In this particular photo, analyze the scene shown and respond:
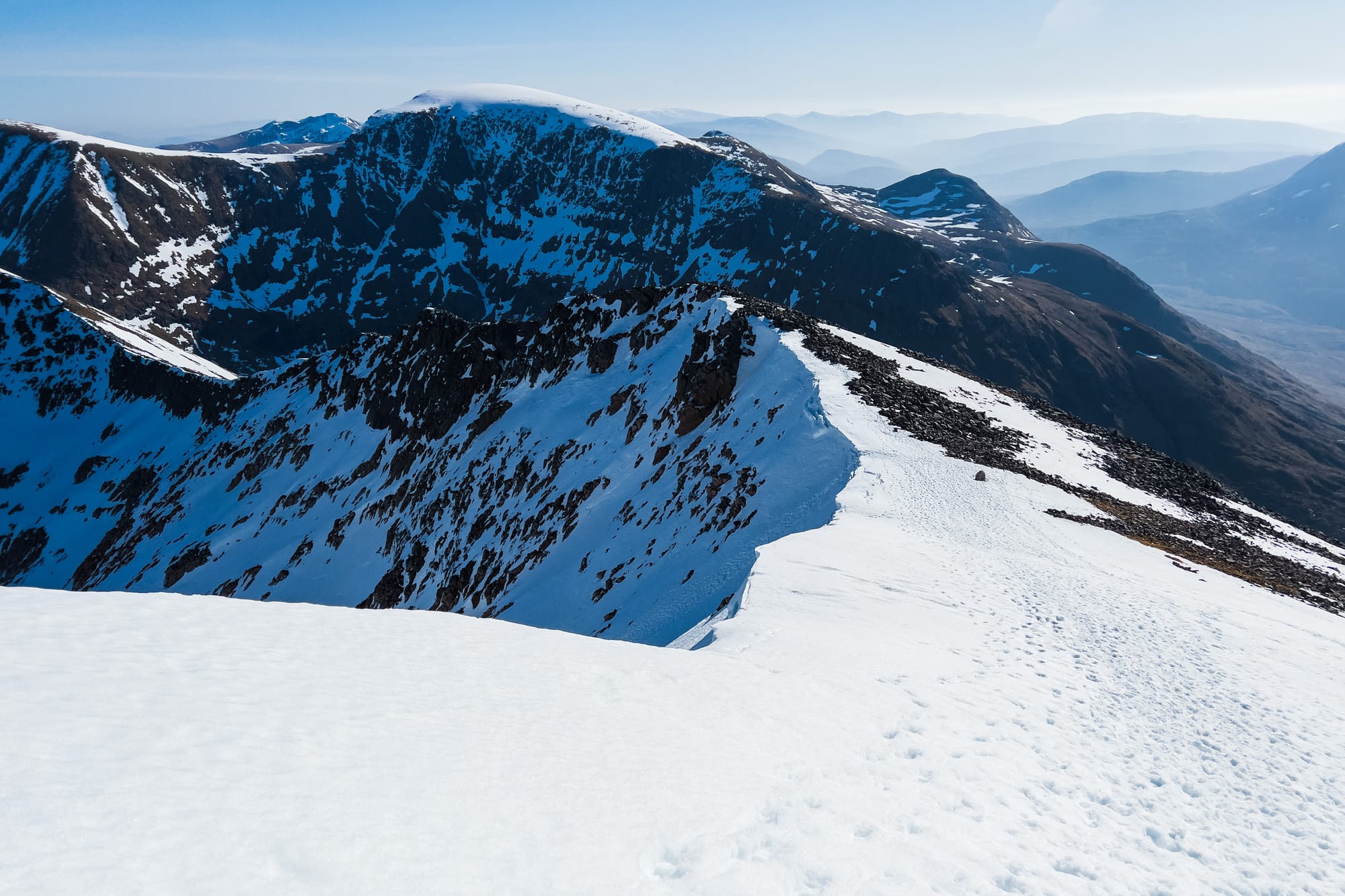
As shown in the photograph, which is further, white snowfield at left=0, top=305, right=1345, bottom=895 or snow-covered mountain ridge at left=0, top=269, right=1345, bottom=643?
snow-covered mountain ridge at left=0, top=269, right=1345, bottom=643

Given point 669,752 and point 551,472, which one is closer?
point 669,752

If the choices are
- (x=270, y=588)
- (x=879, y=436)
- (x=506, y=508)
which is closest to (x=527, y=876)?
(x=879, y=436)

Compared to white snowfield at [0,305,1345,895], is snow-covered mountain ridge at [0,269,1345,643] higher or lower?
lower

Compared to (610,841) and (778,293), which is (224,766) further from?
(778,293)

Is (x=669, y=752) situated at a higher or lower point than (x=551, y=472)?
higher
